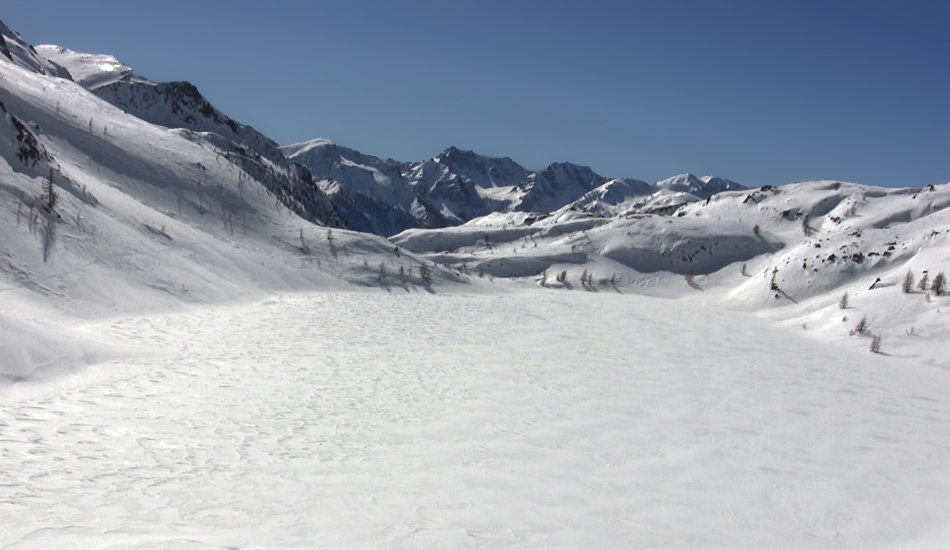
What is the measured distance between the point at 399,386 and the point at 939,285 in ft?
55.4

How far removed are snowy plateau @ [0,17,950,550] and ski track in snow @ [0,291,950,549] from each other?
0.04m

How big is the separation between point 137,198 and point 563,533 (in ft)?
75.4

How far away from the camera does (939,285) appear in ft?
56.9

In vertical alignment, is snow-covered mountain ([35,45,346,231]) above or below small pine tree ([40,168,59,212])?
above

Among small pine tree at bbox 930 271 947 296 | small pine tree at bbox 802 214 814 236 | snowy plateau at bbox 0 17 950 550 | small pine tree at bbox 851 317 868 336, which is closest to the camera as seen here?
snowy plateau at bbox 0 17 950 550

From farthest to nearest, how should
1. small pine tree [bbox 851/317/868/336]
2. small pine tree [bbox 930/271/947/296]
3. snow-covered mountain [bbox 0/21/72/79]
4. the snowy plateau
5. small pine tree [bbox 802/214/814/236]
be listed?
snow-covered mountain [bbox 0/21/72/79]
small pine tree [bbox 802/214/814/236]
small pine tree [bbox 930/271/947/296]
small pine tree [bbox 851/317/868/336]
the snowy plateau

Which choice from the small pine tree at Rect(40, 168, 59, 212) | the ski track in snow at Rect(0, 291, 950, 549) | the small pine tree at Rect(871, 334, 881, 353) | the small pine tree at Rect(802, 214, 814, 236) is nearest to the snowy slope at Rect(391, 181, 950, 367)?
the small pine tree at Rect(802, 214, 814, 236)

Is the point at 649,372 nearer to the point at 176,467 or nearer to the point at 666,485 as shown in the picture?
the point at 666,485

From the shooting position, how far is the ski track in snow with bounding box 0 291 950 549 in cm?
528

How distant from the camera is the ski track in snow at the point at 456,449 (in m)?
5.28

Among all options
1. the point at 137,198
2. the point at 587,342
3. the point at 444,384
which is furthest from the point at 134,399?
the point at 137,198

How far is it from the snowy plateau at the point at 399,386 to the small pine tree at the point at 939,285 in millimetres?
119

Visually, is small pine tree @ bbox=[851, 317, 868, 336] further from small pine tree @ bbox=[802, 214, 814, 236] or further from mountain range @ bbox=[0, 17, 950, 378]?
small pine tree @ bbox=[802, 214, 814, 236]

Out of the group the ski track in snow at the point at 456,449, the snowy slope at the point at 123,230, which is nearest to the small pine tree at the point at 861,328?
the ski track in snow at the point at 456,449
